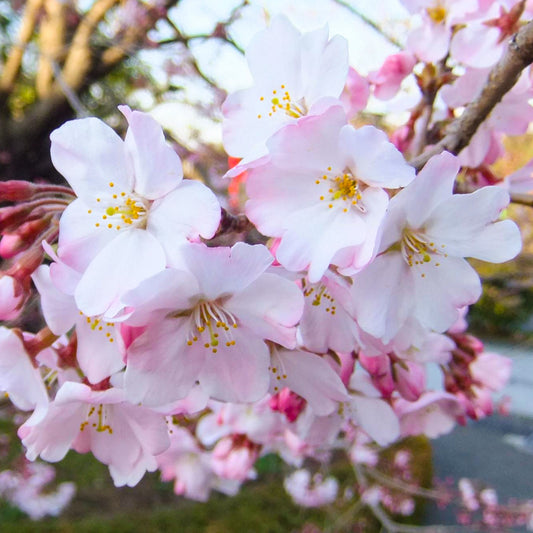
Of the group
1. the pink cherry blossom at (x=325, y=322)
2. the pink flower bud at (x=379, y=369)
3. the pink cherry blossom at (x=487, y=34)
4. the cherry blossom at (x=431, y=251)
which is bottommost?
the pink flower bud at (x=379, y=369)

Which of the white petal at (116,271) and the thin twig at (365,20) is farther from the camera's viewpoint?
the thin twig at (365,20)

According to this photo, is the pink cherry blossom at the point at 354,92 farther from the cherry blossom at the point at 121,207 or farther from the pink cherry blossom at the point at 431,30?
the cherry blossom at the point at 121,207

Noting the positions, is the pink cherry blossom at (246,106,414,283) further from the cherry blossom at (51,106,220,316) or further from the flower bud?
the flower bud

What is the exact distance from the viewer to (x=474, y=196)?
560 mm

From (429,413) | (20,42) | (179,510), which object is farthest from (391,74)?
(179,510)

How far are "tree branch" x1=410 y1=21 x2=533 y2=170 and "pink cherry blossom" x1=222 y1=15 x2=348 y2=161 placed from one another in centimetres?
16

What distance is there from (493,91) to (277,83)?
0.90 ft

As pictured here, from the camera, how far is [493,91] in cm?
62

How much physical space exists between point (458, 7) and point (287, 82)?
1.09 ft

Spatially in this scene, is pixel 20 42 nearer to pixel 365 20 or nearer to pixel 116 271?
pixel 365 20

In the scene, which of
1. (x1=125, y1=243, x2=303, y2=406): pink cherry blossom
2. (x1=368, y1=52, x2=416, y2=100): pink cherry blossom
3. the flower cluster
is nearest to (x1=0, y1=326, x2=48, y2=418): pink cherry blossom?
the flower cluster

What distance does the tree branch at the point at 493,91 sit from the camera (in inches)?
22.5

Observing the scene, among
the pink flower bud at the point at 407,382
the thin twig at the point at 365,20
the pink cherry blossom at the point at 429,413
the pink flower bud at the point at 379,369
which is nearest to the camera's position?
the pink flower bud at the point at 379,369

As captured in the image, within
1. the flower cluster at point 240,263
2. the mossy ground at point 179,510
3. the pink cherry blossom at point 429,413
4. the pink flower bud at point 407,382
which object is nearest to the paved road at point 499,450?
the mossy ground at point 179,510
